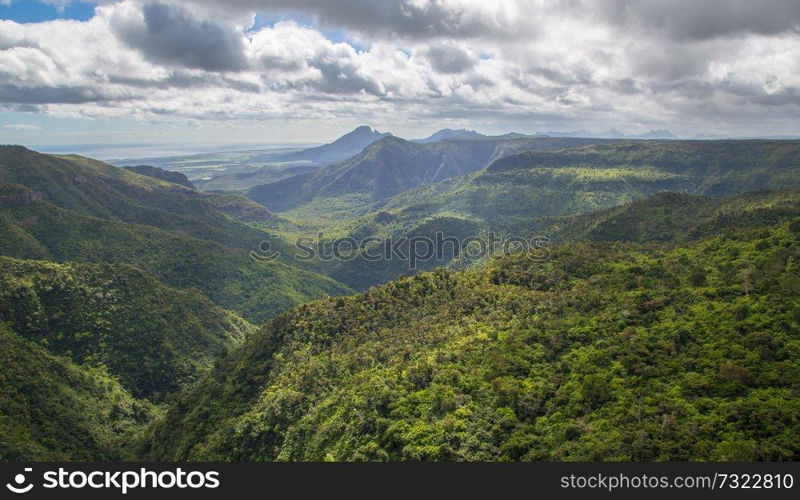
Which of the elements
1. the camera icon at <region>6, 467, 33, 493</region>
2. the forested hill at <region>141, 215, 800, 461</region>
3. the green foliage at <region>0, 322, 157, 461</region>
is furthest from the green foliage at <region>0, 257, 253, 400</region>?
the camera icon at <region>6, 467, 33, 493</region>

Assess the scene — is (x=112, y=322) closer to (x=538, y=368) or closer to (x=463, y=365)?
(x=463, y=365)

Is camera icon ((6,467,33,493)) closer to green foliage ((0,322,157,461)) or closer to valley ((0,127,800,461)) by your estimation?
valley ((0,127,800,461))

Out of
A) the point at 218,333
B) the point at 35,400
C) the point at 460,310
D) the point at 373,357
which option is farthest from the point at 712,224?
the point at 35,400

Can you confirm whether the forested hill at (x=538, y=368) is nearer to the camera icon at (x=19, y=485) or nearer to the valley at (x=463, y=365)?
the valley at (x=463, y=365)

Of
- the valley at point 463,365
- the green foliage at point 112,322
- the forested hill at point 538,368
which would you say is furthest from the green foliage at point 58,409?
the forested hill at point 538,368

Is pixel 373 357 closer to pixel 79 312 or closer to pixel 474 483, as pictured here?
pixel 474 483

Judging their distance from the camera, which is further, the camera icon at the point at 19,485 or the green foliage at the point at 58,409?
the green foliage at the point at 58,409

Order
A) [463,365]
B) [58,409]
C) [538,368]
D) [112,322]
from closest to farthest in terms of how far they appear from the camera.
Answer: [538,368]
[463,365]
[58,409]
[112,322]

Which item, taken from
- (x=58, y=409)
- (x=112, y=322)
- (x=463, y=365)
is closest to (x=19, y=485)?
(x=463, y=365)
